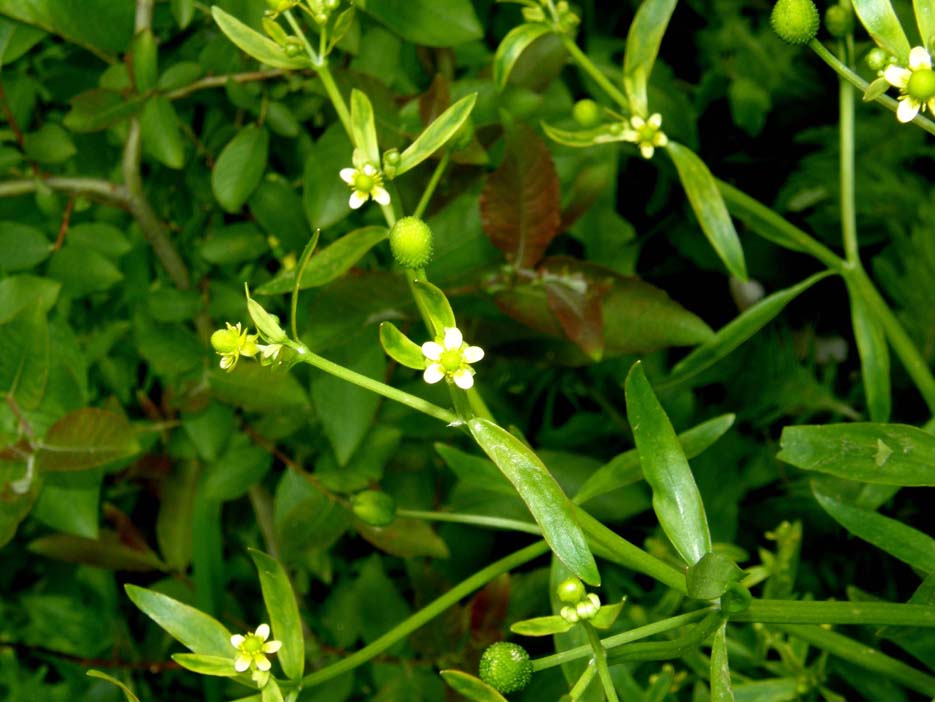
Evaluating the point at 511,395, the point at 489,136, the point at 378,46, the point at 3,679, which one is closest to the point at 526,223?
the point at 489,136

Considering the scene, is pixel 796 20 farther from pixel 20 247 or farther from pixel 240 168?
pixel 20 247

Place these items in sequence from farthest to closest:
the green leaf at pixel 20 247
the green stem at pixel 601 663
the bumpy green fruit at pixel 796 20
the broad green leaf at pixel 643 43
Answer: the green leaf at pixel 20 247 → the broad green leaf at pixel 643 43 → the bumpy green fruit at pixel 796 20 → the green stem at pixel 601 663

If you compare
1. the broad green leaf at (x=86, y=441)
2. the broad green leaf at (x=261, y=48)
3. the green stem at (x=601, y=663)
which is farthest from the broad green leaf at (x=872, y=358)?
the broad green leaf at (x=86, y=441)

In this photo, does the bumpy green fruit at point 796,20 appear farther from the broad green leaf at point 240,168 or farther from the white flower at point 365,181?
the broad green leaf at point 240,168

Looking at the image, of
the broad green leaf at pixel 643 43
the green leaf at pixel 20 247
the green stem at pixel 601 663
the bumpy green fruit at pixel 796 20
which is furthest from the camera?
the green leaf at pixel 20 247

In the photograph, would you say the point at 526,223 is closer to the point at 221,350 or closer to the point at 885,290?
the point at 221,350

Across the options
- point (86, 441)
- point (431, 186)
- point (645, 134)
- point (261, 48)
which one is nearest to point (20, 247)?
point (86, 441)
